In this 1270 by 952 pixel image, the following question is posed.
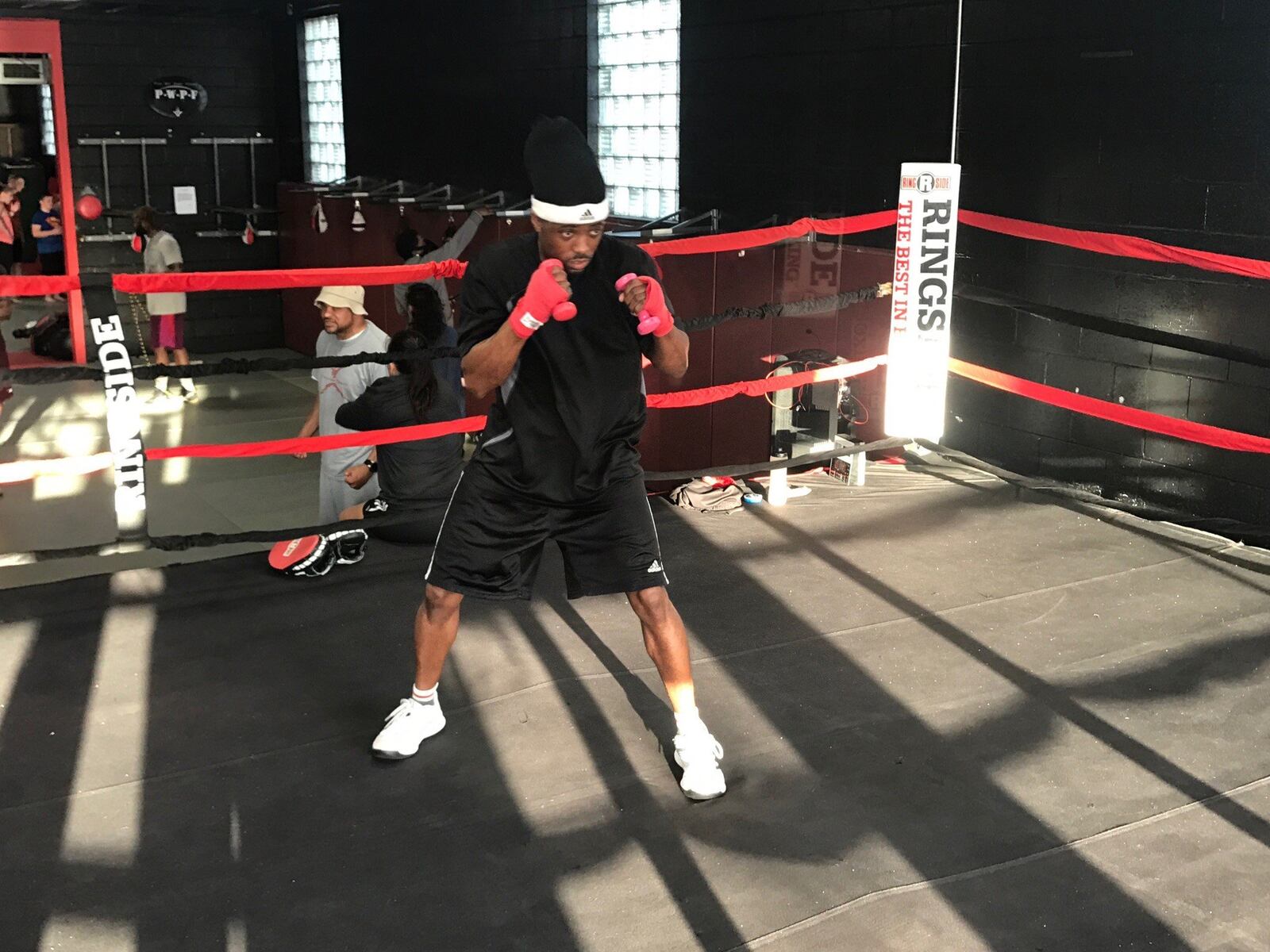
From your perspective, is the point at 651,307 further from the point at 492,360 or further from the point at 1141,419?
the point at 1141,419

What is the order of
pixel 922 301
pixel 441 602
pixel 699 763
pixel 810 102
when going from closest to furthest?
pixel 699 763, pixel 441 602, pixel 922 301, pixel 810 102

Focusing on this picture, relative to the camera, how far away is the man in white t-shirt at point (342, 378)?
452 cm

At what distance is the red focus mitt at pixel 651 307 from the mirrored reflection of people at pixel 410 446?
1853 mm

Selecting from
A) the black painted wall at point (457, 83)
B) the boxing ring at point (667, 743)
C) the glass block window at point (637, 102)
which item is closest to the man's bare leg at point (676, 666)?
the boxing ring at point (667, 743)

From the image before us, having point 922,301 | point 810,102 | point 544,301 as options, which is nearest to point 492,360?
point 544,301

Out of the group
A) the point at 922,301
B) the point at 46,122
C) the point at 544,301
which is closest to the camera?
the point at 544,301

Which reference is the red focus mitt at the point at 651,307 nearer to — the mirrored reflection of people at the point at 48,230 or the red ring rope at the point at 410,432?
the red ring rope at the point at 410,432

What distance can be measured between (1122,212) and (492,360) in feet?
10.5

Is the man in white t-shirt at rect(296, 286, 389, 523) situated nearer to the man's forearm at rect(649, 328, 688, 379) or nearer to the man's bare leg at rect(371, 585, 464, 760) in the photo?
the man's bare leg at rect(371, 585, 464, 760)

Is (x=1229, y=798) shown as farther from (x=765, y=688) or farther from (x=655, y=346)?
(x=655, y=346)

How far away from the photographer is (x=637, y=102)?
24.9ft

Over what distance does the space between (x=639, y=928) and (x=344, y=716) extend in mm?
1166

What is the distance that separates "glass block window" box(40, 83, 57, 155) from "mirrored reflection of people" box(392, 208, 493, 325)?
24.0ft

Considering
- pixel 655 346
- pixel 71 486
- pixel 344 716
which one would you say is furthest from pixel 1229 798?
pixel 71 486
